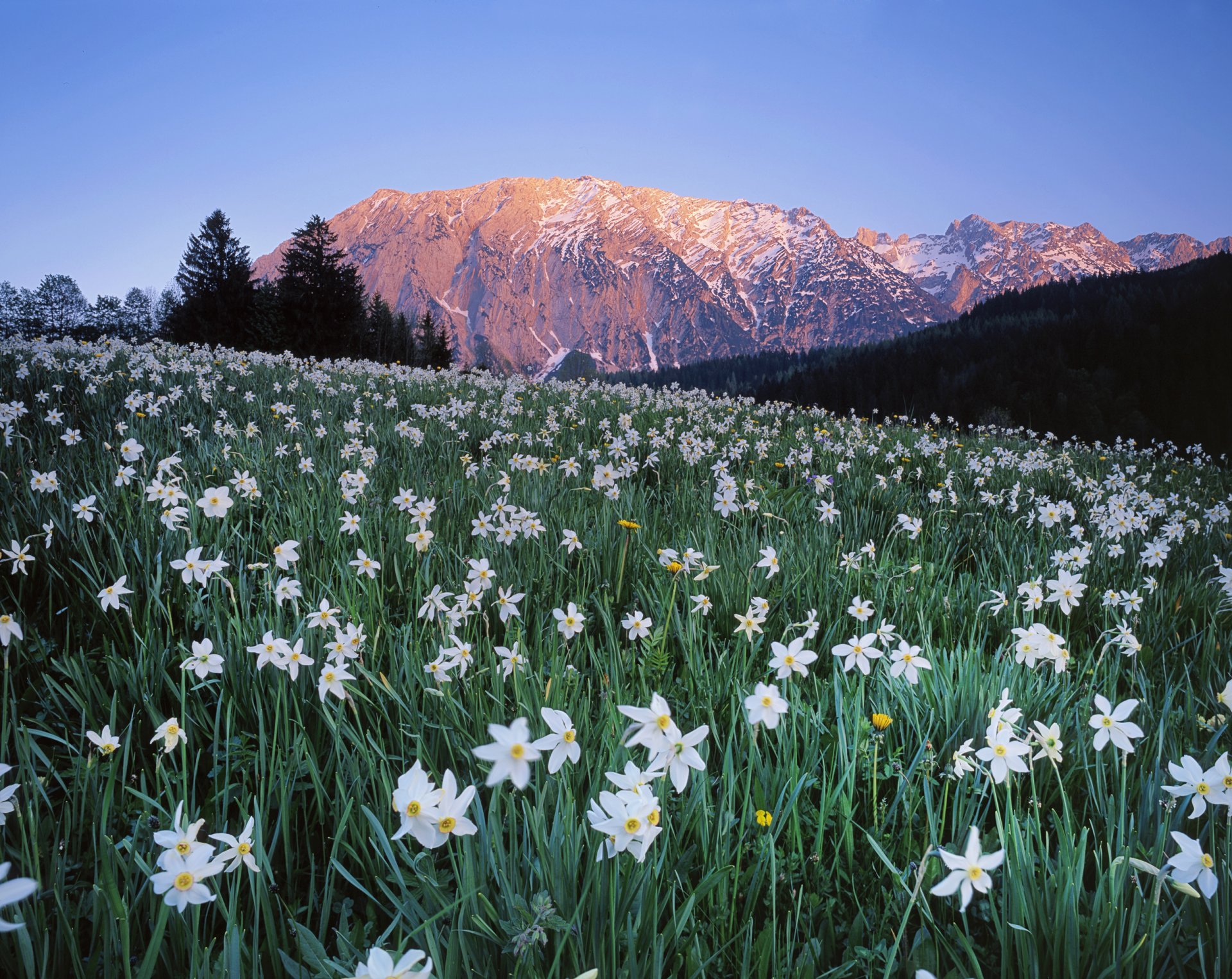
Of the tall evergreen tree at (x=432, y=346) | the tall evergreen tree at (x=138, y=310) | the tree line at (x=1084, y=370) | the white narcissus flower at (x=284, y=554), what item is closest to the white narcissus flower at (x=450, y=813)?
the white narcissus flower at (x=284, y=554)

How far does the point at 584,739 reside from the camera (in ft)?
5.74

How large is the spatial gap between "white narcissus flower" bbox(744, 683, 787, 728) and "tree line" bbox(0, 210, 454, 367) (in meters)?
48.6

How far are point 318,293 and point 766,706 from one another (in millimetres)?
63175

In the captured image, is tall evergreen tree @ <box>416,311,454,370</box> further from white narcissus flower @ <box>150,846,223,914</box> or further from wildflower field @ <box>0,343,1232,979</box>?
white narcissus flower @ <box>150,846,223,914</box>

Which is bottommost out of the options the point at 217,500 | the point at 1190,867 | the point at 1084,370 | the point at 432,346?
the point at 1190,867

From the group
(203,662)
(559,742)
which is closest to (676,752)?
(559,742)

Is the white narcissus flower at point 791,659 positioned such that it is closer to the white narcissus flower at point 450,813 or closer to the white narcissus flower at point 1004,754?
the white narcissus flower at point 1004,754

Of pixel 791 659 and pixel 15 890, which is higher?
pixel 15 890

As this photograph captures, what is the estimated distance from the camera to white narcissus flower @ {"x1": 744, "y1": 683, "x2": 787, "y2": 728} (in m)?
1.41

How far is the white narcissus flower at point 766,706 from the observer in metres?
1.41

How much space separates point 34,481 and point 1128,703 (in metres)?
4.51

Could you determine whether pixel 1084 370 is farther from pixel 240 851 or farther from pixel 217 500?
pixel 240 851

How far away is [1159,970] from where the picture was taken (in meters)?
1.27

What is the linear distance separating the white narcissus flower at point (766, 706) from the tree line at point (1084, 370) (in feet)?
70.1
